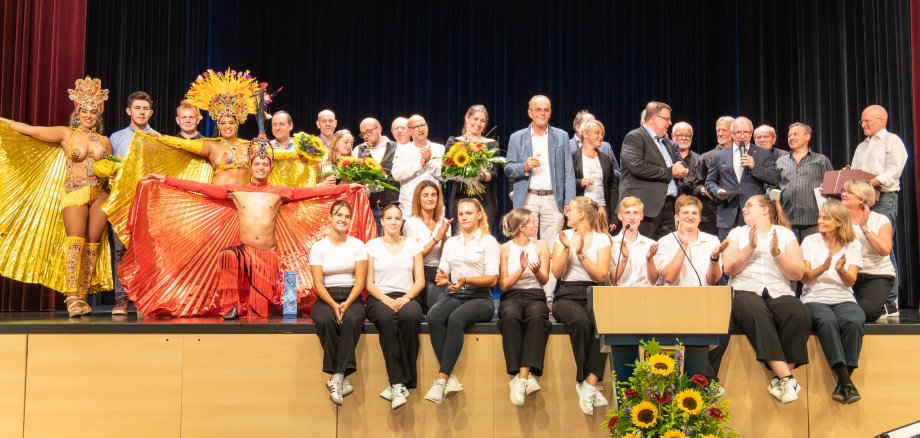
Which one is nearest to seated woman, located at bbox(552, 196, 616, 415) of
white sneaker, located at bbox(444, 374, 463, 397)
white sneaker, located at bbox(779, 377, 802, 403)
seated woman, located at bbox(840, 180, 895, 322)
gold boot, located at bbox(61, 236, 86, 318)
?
white sneaker, located at bbox(444, 374, 463, 397)

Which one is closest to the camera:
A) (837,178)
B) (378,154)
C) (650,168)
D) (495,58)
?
(837,178)

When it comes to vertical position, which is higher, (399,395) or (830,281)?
(830,281)

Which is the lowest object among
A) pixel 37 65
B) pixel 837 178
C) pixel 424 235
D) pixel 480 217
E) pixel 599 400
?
pixel 599 400

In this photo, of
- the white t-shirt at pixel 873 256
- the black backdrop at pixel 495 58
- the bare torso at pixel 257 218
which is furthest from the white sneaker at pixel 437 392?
the black backdrop at pixel 495 58

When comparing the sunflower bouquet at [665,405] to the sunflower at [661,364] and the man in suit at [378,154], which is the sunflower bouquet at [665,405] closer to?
the sunflower at [661,364]

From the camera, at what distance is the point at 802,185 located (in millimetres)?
6691

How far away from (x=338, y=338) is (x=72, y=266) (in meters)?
2.29

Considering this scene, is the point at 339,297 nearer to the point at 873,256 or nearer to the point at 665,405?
the point at 665,405

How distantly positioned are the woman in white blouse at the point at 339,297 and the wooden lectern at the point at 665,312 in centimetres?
148

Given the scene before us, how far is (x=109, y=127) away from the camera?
26.5 ft

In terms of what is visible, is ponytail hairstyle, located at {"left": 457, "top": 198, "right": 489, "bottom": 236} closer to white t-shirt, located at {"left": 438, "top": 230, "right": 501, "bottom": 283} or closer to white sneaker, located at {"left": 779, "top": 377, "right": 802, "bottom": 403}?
white t-shirt, located at {"left": 438, "top": 230, "right": 501, "bottom": 283}

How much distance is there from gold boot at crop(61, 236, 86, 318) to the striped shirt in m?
5.43

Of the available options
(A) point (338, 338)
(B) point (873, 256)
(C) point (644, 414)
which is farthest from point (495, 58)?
(C) point (644, 414)

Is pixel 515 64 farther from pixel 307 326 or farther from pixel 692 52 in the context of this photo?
pixel 307 326
